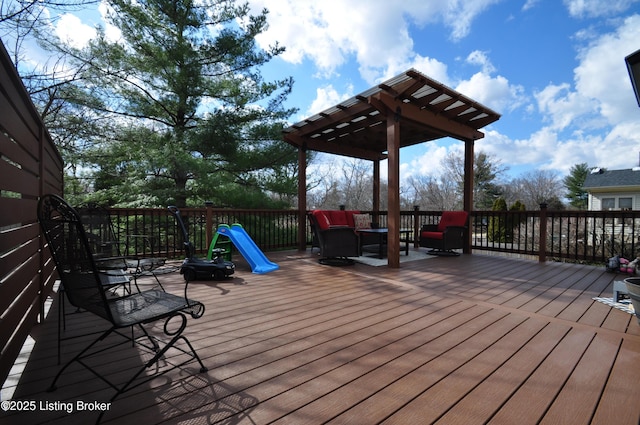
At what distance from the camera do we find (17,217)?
1697 millimetres

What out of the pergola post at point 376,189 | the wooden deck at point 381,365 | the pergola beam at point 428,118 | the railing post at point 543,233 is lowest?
the wooden deck at point 381,365

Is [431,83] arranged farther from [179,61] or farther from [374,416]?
[179,61]

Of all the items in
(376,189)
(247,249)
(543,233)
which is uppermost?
(376,189)

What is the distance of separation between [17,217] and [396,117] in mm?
4708

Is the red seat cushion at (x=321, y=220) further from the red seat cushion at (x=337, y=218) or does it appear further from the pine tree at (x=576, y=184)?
the pine tree at (x=576, y=184)

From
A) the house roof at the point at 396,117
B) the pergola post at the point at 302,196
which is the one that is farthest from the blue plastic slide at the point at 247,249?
the house roof at the point at 396,117

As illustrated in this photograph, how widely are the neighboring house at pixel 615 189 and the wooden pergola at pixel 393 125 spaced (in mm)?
17272

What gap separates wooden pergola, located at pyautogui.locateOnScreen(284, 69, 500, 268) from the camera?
473 cm

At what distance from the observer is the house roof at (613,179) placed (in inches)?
657

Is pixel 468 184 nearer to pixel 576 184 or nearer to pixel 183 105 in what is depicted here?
pixel 183 105

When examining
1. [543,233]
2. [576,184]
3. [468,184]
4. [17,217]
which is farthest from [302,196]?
[576,184]

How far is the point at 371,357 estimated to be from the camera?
5.85 feet

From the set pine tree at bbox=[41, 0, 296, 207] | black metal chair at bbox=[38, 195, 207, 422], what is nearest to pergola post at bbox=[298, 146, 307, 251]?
pine tree at bbox=[41, 0, 296, 207]

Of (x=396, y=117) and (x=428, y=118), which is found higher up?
(x=428, y=118)
